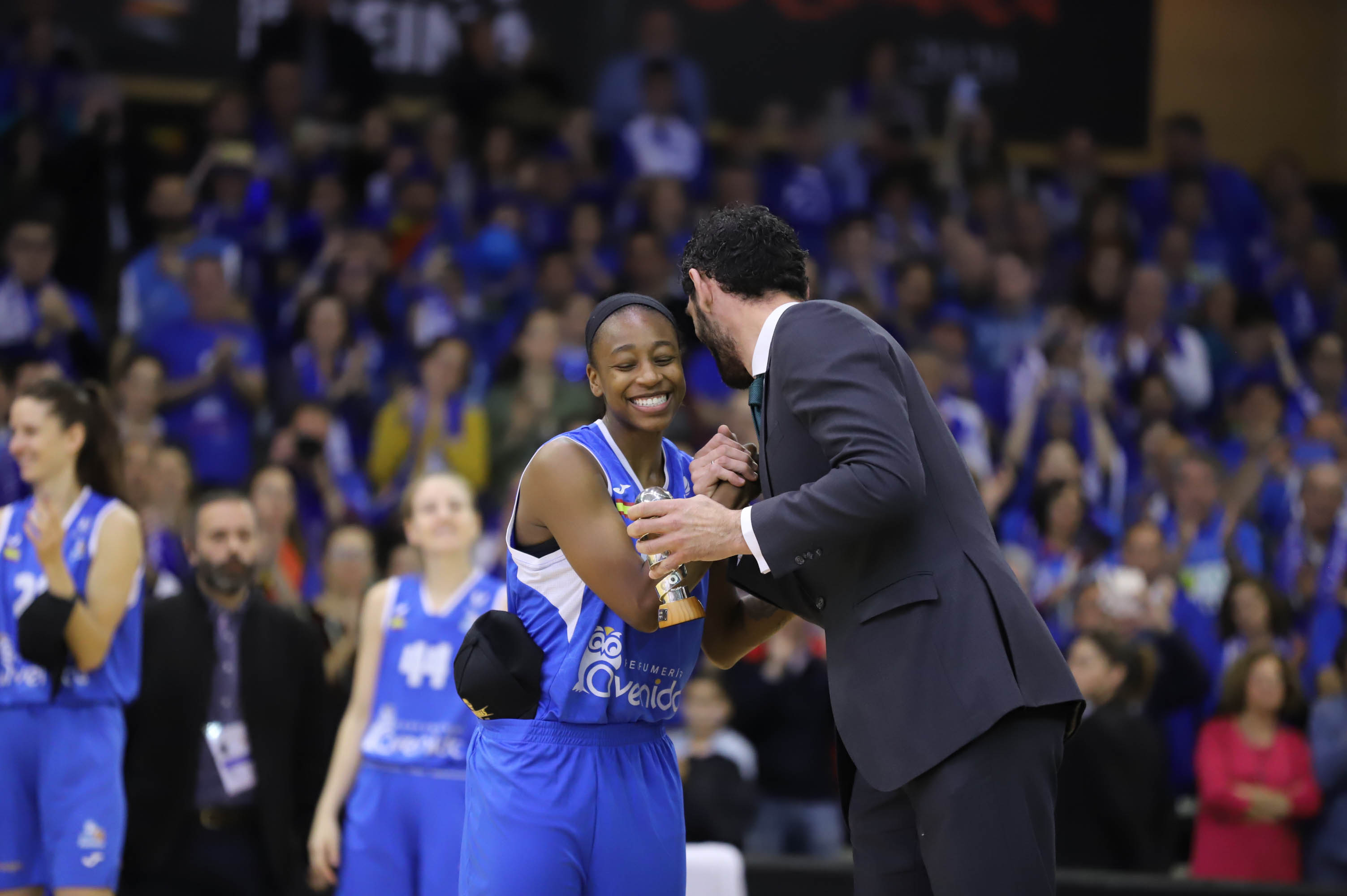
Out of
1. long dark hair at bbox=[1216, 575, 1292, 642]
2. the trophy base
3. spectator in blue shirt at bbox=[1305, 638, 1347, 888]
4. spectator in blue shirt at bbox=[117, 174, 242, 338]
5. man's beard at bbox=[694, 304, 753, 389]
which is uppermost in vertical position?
spectator in blue shirt at bbox=[117, 174, 242, 338]

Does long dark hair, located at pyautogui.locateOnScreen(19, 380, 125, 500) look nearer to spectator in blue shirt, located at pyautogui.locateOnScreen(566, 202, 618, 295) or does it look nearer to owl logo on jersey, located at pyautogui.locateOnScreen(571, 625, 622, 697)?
owl logo on jersey, located at pyautogui.locateOnScreen(571, 625, 622, 697)

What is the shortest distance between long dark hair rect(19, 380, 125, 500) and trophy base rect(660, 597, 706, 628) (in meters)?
2.94

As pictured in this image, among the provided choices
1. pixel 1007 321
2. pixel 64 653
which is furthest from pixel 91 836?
pixel 1007 321

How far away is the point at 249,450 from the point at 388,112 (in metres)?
3.39

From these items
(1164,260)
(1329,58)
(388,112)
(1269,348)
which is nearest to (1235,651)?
(1269,348)

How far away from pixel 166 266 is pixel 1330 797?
22.9 ft

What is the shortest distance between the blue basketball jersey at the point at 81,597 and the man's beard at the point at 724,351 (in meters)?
2.77

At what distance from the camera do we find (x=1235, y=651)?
771cm

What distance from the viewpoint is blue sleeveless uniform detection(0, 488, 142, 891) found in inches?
208

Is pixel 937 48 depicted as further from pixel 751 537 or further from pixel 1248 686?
pixel 751 537

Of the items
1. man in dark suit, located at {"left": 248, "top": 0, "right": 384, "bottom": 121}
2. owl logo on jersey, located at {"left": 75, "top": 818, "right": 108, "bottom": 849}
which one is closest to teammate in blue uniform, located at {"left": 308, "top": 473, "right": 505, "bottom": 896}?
owl logo on jersey, located at {"left": 75, "top": 818, "right": 108, "bottom": 849}

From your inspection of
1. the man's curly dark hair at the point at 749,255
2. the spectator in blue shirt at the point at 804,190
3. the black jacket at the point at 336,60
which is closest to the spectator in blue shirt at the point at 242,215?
the black jacket at the point at 336,60

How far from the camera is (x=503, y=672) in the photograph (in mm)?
3623

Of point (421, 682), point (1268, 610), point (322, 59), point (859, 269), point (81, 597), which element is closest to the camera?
point (81, 597)
